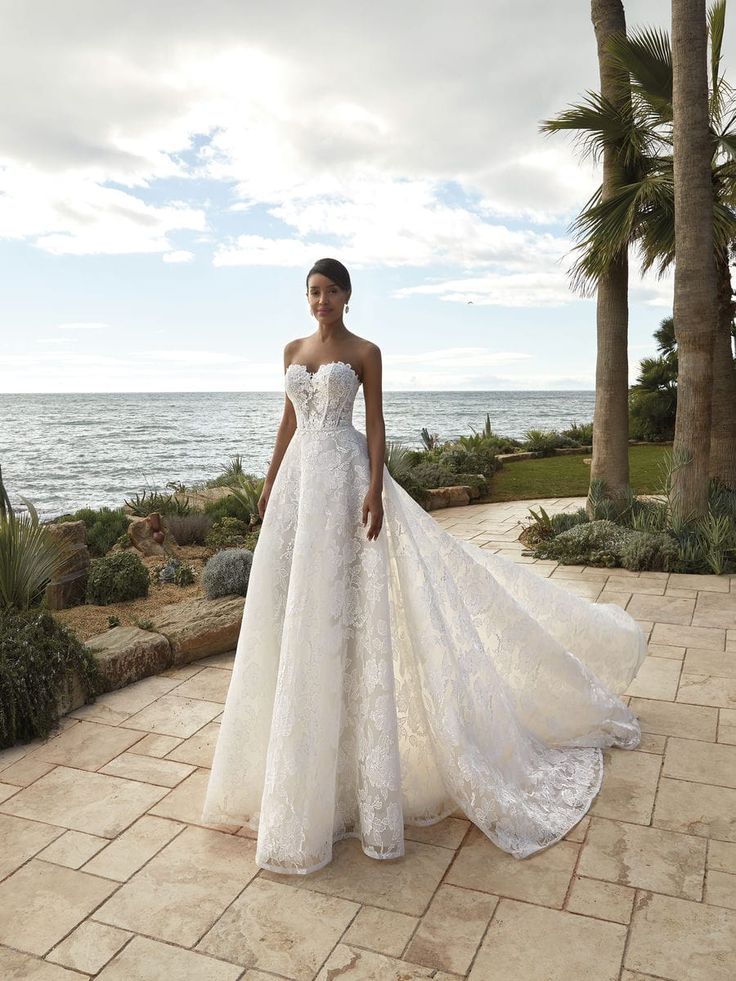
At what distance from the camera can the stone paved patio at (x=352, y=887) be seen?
85.6 inches

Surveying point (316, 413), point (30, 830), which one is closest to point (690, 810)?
point (316, 413)

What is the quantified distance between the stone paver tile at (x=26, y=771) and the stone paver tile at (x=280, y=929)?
55.4 inches

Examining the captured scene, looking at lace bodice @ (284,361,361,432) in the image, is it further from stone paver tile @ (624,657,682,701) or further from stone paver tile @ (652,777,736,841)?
stone paver tile @ (624,657,682,701)

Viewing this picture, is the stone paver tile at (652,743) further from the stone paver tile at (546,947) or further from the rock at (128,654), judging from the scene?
the rock at (128,654)

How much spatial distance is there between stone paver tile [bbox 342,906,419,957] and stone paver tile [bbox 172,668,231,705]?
2.02m

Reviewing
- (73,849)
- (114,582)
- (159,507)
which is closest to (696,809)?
(73,849)

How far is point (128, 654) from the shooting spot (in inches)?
180

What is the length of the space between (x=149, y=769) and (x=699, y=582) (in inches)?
204

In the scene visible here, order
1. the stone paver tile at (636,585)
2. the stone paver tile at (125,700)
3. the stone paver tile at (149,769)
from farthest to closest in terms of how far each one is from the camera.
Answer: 1. the stone paver tile at (636,585)
2. the stone paver tile at (125,700)
3. the stone paver tile at (149,769)

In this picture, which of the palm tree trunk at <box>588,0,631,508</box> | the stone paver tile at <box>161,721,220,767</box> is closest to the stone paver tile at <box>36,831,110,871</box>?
the stone paver tile at <box>161,721,220,767</box>

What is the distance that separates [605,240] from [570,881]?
23.0ft

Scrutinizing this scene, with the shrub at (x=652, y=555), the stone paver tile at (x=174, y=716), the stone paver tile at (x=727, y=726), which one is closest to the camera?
the stone paver tile at (x=727, y=726)

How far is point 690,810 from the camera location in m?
3.00

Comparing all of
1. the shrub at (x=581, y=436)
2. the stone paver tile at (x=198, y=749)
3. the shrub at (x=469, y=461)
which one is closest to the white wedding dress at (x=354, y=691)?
the stone paver tile at (x=198, y=749)
